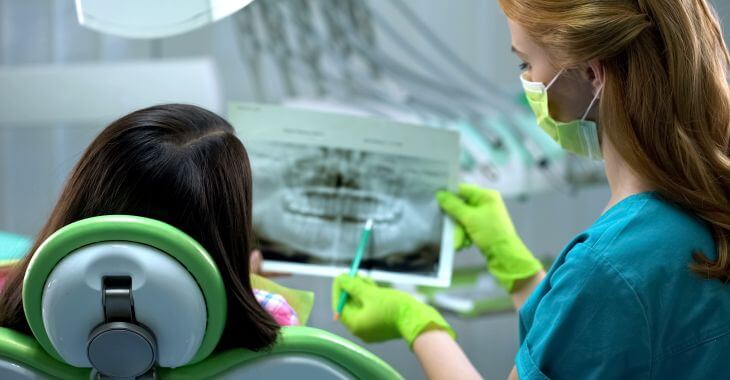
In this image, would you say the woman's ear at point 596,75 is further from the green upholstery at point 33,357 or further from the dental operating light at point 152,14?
the green upholstery at point 33,357

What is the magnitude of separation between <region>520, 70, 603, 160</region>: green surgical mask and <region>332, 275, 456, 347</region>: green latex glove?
29cm

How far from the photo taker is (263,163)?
56.3 inches

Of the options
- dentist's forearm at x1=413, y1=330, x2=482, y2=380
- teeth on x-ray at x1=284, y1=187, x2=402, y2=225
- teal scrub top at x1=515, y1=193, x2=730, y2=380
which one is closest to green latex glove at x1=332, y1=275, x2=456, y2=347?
dentist's forearm at x1=413, y1=330, x2=482, y2=380

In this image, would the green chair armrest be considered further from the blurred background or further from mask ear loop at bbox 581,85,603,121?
the blurred background

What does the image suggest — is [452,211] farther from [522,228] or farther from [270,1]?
[522,228]

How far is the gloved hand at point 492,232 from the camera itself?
4.57 ft

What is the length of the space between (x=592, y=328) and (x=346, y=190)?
597 millimetres

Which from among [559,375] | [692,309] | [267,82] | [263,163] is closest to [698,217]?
[692,309]

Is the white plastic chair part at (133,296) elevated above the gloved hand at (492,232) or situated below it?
above

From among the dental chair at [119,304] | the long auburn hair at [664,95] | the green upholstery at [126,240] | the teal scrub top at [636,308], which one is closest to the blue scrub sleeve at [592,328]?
the teal scrub top at [636,308]

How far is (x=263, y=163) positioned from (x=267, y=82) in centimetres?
147

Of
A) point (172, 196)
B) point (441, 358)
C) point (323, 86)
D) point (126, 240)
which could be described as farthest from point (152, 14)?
point (323, 86)

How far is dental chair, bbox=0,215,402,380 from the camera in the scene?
0.76 meters

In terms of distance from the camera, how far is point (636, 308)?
0.93 m
